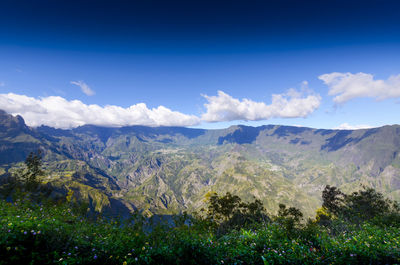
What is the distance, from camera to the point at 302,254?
6457mm

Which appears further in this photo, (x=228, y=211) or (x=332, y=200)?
(x=332, y=200)

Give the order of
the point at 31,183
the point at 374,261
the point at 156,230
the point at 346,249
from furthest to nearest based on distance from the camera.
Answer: the point at 31,183
the point at 156,230
the point at 346,249
the point at 374,261

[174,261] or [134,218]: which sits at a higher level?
[174,261]

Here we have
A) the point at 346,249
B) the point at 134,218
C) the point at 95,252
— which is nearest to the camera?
the point at 95,252

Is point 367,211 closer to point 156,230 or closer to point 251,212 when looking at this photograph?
point 251,212

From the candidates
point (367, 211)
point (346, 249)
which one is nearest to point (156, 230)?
point (346, 249)

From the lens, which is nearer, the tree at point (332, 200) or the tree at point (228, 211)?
the tree at point (228, 211)

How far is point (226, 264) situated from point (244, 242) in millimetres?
2780

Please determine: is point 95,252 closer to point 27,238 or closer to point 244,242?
point 27,238

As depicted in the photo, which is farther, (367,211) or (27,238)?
(367,211)

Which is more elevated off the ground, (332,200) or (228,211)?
(228,211)

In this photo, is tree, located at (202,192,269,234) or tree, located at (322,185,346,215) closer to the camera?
tree, located at (202,192,269,234)

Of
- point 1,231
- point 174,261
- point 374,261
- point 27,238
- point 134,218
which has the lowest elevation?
point 134,218

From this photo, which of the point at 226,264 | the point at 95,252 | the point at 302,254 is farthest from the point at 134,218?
the point at 302,254
